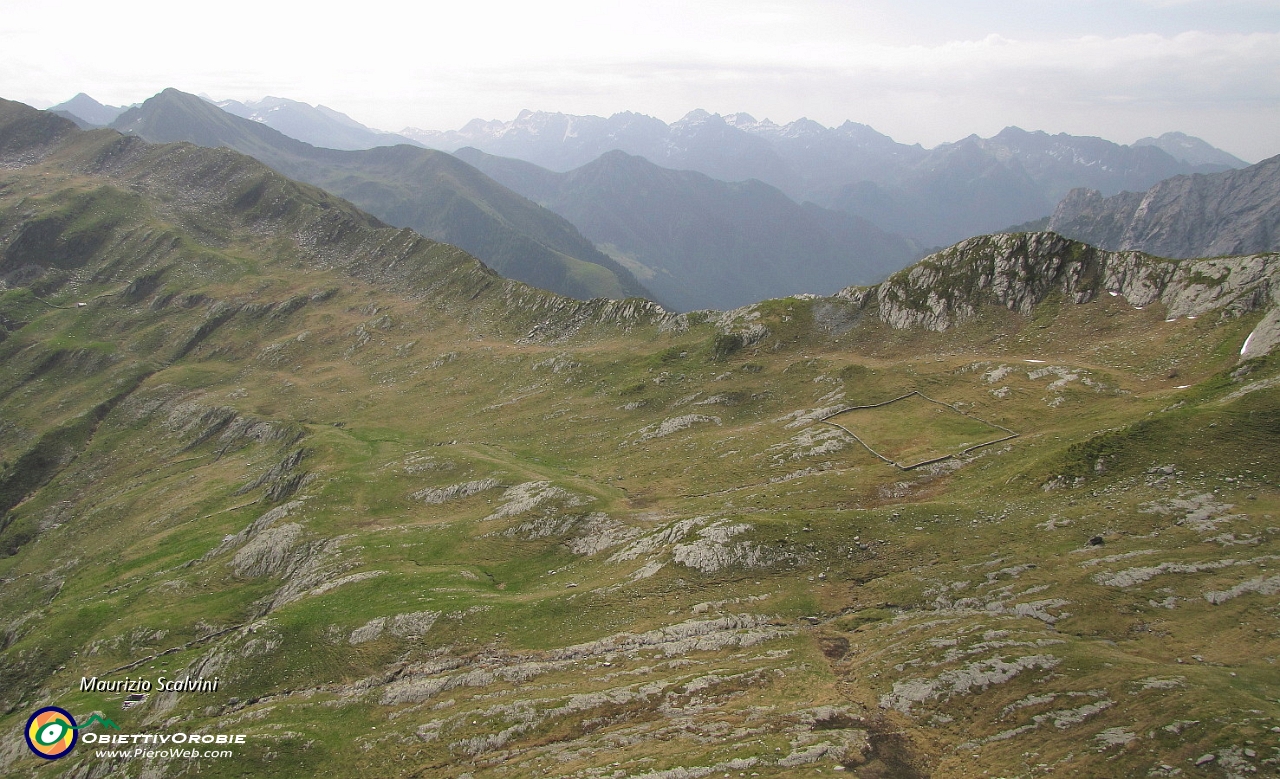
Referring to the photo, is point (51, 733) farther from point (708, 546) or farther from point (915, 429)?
point (915, 429)

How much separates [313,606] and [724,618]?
3935 centimetres

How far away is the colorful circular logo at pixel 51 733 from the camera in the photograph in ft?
162

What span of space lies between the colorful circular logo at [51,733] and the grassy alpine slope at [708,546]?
56.9 inches

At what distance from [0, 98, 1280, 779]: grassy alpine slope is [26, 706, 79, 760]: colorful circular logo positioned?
1446mm

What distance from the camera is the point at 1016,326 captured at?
91875 millimetres

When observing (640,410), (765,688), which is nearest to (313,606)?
(765,688)

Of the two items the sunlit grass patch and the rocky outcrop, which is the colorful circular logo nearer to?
the sunlit grass patch

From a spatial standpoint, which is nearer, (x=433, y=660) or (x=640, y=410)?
(x=433, y=660)

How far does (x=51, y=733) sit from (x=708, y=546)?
2231 inches

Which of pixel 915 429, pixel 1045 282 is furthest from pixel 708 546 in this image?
pixel 1045 282

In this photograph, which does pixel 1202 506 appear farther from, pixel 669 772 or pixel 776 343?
pixel 776 343

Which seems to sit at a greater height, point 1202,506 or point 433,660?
point 1202,506

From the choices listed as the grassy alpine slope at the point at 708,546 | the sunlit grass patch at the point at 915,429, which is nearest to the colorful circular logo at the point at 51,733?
the grassy alpine slope at the point at 708,546

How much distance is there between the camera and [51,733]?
51.6 meters
